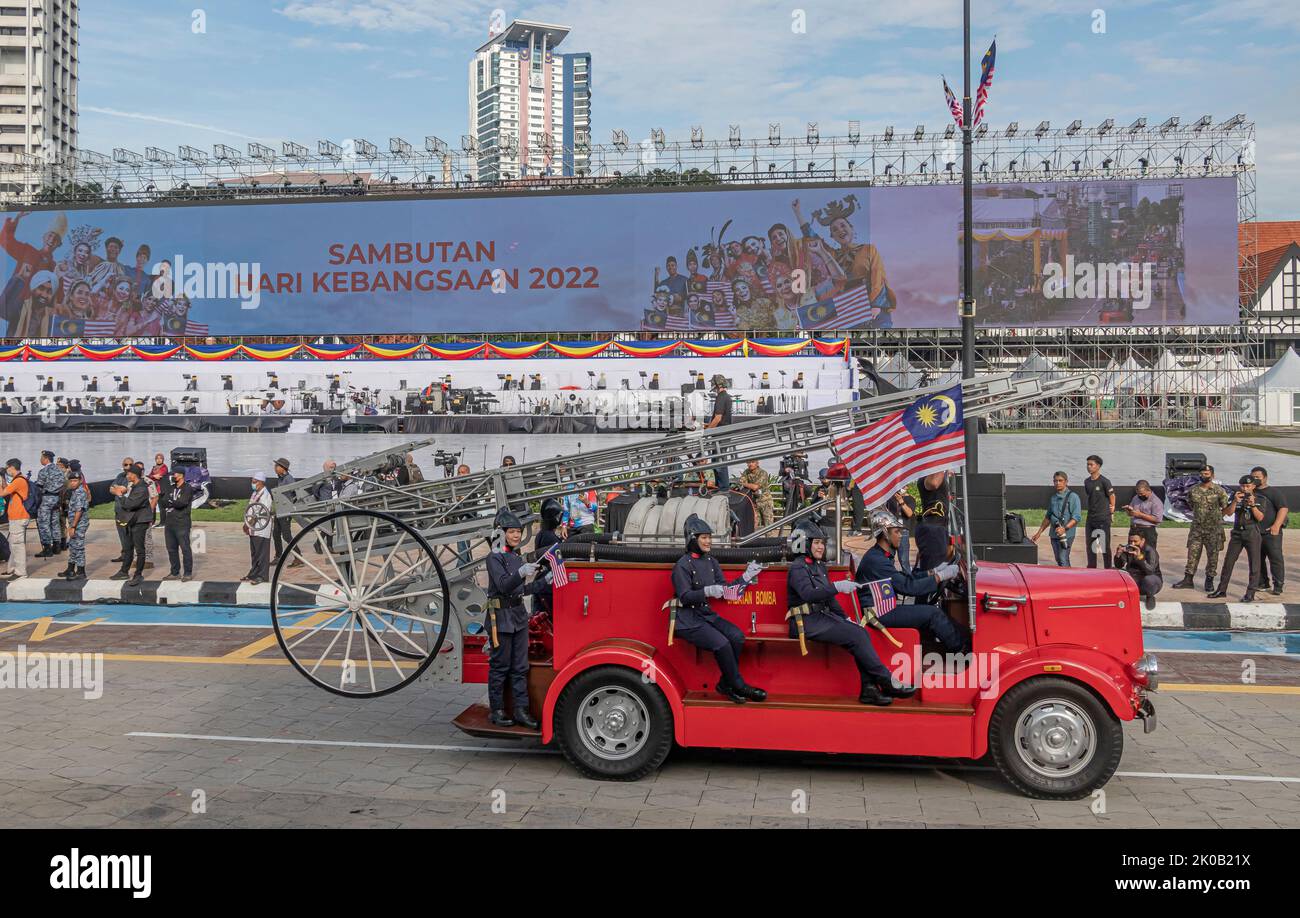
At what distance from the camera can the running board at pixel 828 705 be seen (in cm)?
726

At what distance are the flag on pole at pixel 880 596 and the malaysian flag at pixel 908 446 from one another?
538 millimetres

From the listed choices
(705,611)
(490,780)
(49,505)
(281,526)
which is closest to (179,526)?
(281,526)

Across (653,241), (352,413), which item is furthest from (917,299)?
(352,413)

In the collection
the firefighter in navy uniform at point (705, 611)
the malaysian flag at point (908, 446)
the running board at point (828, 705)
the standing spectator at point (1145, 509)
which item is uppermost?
the malaysian flag at point (908, 446)

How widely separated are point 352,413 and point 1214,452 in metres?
26.5

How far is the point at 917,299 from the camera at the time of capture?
52844mm

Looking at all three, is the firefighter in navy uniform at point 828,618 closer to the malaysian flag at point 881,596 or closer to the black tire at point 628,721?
the malaysian flag at point 881,596

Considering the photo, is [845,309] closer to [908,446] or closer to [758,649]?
[908,446]

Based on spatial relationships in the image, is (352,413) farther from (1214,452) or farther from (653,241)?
(1214,452)

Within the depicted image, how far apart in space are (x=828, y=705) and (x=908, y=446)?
1854mm

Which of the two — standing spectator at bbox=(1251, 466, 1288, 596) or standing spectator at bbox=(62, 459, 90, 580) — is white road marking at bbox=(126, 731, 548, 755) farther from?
standing spectator at bbox=(1251, 466, 1288, 596)

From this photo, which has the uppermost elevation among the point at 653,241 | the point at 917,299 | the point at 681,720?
the point at 653,241

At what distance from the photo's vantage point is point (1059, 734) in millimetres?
7156

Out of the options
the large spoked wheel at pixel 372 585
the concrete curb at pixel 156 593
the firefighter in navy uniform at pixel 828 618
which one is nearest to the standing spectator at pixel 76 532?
the concrete curb at pixel 156 593
